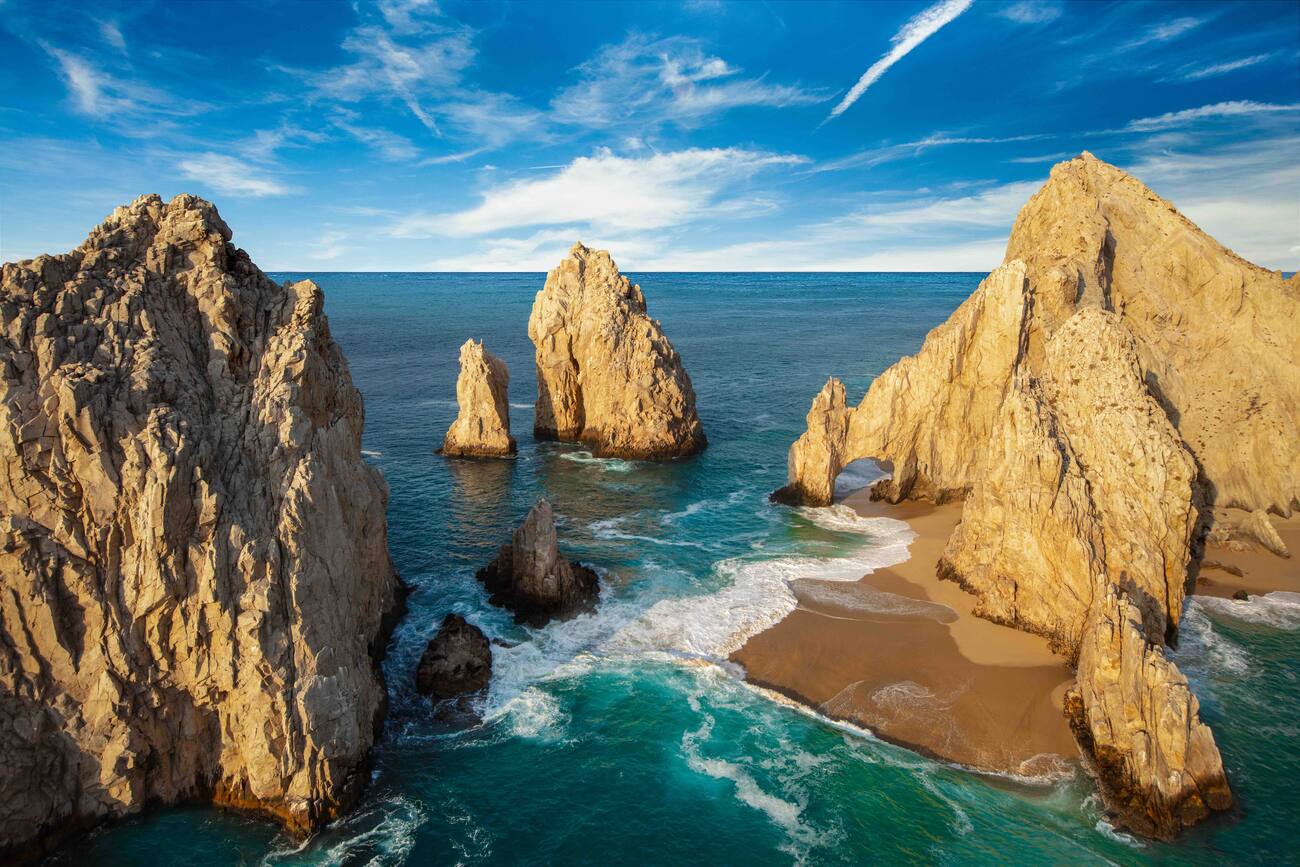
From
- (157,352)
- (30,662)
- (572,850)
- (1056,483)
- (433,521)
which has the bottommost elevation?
(572,850)

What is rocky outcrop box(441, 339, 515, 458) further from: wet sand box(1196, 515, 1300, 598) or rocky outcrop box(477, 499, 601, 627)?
wet sand box(1196, 515, 1300, 598)

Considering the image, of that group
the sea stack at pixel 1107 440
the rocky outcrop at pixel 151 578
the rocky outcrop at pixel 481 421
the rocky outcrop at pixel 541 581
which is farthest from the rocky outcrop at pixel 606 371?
the rocky outcrop at pixel 151 578

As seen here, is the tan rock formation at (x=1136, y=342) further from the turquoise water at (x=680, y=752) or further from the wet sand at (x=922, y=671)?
the wet sand at (x=922, y=671)

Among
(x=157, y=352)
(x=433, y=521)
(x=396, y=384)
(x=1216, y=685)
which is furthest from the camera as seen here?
(x=396, y=384)

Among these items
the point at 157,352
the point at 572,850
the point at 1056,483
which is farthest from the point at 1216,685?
the point at 157,352

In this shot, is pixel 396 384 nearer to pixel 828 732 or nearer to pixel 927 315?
pixel 828 732

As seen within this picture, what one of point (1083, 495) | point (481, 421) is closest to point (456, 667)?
point (1083, 495)
